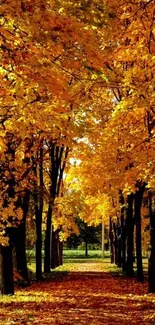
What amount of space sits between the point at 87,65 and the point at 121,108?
6.30m

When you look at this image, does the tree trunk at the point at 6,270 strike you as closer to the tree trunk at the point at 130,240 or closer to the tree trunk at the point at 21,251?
the tree trunk at the point at 21,251

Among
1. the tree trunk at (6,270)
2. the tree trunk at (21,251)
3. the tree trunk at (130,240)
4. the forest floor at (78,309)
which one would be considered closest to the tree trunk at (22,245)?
the tree trunk at (21,251)

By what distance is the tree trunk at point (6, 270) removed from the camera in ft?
52.8

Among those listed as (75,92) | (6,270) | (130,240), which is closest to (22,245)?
(6,270)

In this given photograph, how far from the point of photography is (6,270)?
53.1 feet

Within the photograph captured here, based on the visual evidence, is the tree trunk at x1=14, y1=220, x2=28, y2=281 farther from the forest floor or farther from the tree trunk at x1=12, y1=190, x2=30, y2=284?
the forest floor

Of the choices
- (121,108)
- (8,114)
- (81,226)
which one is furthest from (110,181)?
(81,226)

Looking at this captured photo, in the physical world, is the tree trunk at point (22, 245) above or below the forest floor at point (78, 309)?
above

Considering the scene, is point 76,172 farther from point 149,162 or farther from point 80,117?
point 80,117

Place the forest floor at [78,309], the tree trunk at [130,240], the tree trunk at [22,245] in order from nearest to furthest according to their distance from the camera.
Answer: the forest floor at [78,309] → the tree trunk at [22,245] → the tree trunk at [130,240]

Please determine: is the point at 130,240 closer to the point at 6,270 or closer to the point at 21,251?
the point at 21,251

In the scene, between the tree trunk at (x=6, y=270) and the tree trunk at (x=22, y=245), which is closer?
the tree trunk at (x=6, y=270)

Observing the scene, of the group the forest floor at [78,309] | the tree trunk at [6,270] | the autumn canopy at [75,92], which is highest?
the autumn canopy at [75,92]

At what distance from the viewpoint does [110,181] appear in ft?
53.8
